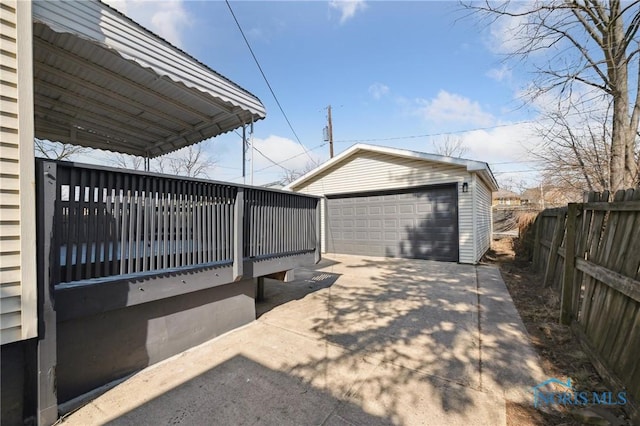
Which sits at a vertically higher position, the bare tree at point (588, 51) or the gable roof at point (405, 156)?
the bare tree at point (588, 51)

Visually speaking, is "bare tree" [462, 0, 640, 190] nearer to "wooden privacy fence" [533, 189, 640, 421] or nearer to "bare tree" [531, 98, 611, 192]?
"bare tree" [531, 98, 611, 192]

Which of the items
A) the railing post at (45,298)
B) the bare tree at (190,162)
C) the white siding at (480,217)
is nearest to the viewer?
the railing post at (45,298)

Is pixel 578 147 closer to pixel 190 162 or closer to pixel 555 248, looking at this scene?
pixel 555 248

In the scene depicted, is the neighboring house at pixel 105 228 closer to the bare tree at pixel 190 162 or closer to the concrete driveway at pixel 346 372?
the concrete driveway at pixel 346 372

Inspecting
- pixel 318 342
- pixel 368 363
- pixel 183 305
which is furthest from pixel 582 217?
pixel 183 305

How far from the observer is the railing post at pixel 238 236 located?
3.13 meters

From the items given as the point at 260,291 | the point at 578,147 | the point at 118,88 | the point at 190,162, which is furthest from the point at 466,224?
the point at 190,162

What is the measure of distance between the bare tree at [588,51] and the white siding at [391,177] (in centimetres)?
281

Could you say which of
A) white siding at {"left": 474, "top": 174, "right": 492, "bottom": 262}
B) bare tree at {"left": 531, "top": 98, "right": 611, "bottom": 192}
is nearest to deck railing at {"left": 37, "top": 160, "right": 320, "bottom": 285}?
white siding at {"left": 474, "top": 174, "right": 492, "bottom": 262}

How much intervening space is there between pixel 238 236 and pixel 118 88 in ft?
8.70

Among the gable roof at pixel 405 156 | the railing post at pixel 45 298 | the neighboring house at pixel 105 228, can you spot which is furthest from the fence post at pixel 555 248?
the railing post at pixel 45 298

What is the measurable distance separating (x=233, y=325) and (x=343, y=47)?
9.68 metres

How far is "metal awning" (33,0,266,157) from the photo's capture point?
247 centimetres

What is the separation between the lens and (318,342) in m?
Answer: 3.03
